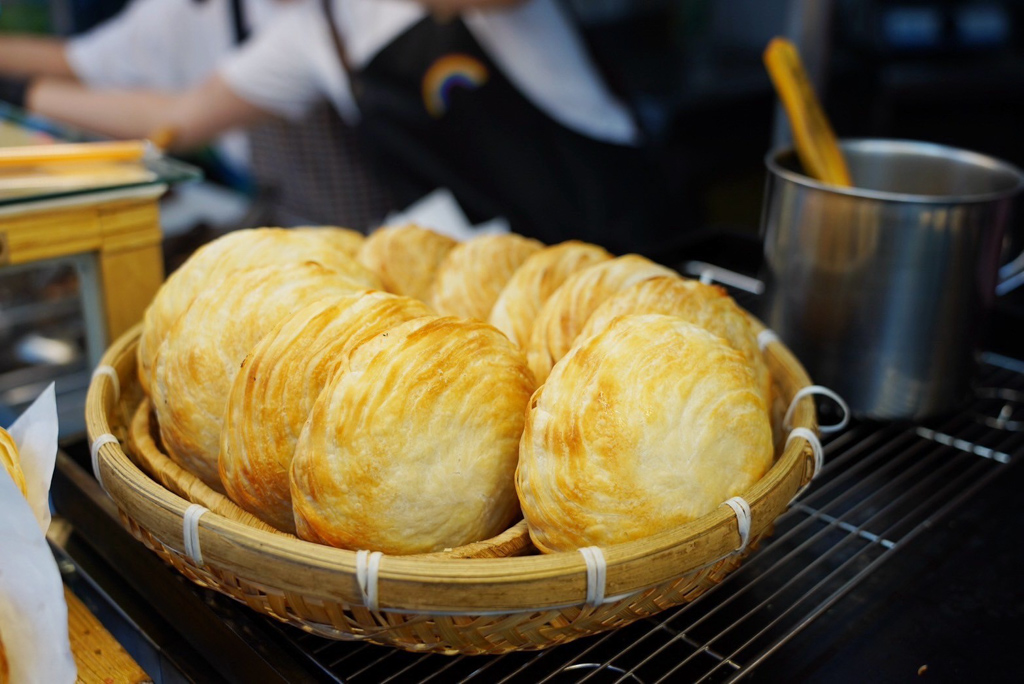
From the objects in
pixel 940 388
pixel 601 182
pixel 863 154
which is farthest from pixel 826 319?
pixel 601 182

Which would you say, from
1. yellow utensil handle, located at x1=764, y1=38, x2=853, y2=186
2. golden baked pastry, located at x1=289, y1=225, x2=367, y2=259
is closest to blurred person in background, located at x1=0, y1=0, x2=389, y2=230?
golden baked pastry, located at x1=289, y1=225, x2=367, y2=259

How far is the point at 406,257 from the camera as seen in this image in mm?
1133

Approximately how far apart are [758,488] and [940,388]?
0.56 metres

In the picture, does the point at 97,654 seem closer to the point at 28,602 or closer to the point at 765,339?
the point at 28,602

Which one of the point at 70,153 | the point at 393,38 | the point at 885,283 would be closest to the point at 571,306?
the point at 885,283

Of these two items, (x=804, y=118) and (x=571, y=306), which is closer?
(x=571, y=306)

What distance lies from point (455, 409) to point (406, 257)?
0.43 meters

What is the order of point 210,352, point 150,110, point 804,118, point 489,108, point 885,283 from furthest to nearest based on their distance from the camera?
point 150,110 → point 489,108 → point 804,118 → point 885,283 → point 210,352

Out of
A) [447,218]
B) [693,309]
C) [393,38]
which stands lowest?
[447,218]

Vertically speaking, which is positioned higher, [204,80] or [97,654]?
[204,80]

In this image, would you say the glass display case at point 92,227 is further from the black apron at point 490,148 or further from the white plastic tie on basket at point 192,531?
the black apron at point 490,148

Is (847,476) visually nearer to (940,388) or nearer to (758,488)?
(940,388)

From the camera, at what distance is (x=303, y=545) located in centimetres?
67

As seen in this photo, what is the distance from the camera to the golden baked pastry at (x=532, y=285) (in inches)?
38.7
